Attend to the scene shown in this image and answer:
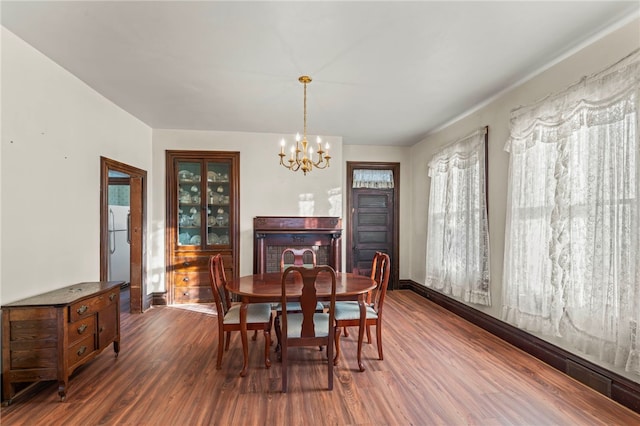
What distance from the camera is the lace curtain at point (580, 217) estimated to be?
81.2 inches

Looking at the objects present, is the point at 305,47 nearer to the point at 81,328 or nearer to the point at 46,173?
the point at 46,173

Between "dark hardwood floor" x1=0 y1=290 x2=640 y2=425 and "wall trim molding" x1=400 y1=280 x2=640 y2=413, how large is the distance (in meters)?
0.07

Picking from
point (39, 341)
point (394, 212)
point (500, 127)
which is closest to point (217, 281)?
point (39, 341)

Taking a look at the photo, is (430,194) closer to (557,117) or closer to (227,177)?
(557,117)

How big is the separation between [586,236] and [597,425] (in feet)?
4.17

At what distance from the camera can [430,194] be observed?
4.89m

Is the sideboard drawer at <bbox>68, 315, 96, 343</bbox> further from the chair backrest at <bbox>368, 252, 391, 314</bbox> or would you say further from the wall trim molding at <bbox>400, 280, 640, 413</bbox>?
the wall trim molding at <bbox>400, 280, 640, 413</bbox>

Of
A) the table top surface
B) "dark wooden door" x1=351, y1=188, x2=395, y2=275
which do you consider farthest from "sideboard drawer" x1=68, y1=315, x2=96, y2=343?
"dark wooden door" x1=351, y1=188, x2=395, y2=275

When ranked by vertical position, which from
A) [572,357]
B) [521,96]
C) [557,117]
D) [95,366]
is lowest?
[95,366]

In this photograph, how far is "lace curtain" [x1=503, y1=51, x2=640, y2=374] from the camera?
6.77 feet

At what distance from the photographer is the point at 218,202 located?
4859mm

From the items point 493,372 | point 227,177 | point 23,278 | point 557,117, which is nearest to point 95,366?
point 23,278

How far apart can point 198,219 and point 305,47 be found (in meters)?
3.32

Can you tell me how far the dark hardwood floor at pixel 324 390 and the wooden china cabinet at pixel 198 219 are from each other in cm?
144
